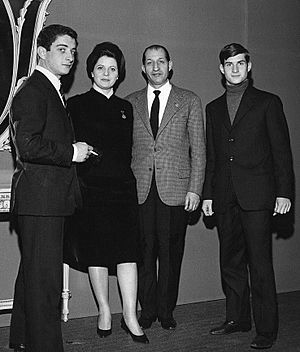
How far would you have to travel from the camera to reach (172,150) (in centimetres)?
453

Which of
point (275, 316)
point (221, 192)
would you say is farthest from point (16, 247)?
point (275, 316)

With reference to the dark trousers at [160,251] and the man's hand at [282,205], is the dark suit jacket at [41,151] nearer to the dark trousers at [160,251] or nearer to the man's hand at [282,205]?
the dark trousers at [160,251]

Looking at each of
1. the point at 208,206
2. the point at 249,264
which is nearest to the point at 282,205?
the point at 249,264

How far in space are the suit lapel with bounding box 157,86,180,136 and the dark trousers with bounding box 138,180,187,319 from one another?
0.36 metres

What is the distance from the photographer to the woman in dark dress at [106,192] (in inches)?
167

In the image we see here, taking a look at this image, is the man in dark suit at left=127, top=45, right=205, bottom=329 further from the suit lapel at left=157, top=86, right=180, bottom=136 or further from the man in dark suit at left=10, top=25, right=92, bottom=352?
the man in dark suit at left=10, top=25, right=92, bottom=352

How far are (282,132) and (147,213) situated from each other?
3.14 feet

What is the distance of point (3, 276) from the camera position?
4594 millimetres

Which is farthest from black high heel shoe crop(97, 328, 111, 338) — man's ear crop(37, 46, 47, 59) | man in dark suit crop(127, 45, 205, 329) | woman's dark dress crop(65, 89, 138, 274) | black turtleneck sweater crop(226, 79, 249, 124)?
man's ear crop(37, 46, 47, 59)

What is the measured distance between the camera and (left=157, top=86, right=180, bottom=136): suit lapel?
4.54 meters

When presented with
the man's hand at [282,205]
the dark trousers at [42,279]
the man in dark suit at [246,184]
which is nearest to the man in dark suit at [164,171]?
the man in dark suit at [246,184]

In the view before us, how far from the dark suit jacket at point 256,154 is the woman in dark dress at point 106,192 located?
583mm

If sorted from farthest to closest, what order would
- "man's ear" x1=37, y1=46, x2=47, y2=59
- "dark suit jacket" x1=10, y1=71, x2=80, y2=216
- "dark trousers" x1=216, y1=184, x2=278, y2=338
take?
"dark trousers" x1=216, y1=184, x2=278, y2=338
"man's ear" x1=37, y1=46, x2=47, y2=59
"dark suit jacket" x1=10, y1=71, x2=80, y2=216

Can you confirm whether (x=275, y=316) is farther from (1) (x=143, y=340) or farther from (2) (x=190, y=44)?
(2) (x=190, y=44)
